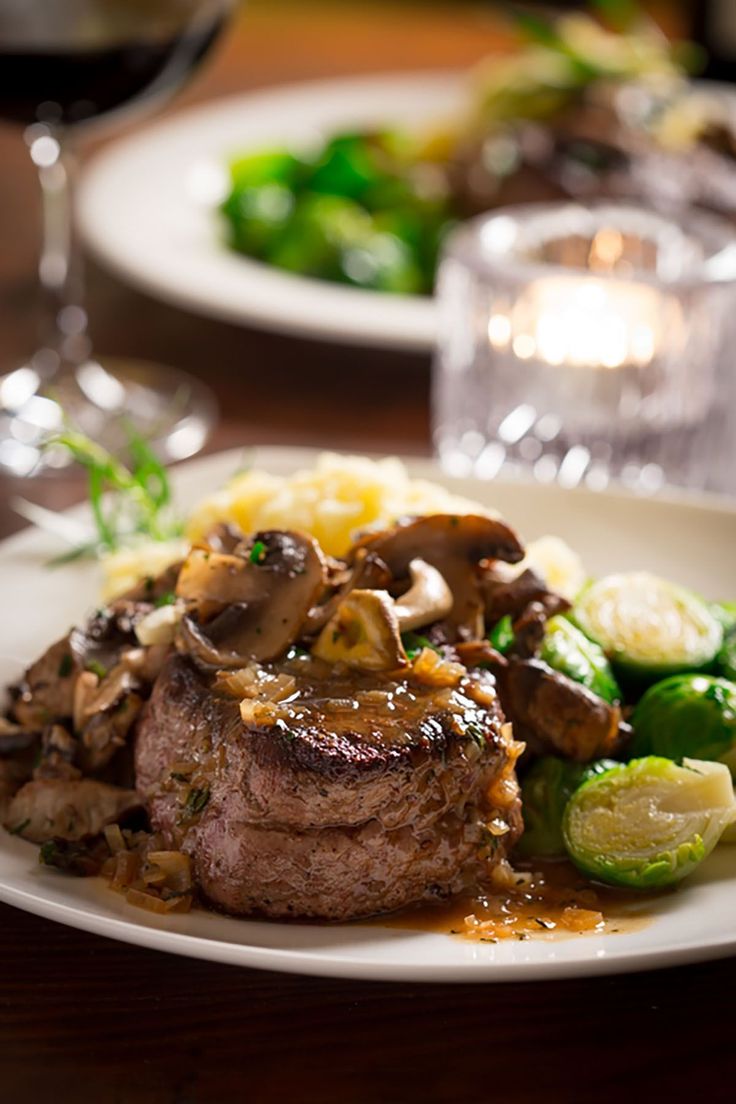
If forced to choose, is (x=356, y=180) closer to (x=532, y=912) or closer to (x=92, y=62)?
(x=92, y=62)

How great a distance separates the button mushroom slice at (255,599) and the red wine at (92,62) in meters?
2.09

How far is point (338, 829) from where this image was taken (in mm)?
2488

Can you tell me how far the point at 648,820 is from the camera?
8.86ft

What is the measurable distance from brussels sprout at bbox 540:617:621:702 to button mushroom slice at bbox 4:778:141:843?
81 cm

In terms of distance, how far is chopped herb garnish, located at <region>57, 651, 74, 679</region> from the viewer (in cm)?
295

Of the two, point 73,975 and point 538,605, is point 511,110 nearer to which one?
point 538,605

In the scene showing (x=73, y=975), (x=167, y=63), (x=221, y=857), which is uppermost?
(x=167, y=63)

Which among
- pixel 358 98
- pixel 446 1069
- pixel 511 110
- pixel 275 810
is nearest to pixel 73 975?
pixel 275 810

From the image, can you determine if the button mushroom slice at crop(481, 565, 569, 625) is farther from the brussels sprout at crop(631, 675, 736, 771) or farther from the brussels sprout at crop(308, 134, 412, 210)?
the brussels sprout at crop(308, 134, 412, 210)

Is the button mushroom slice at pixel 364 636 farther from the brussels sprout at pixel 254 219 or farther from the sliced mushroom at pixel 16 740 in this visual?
the brussels sprout at pixel 254 219

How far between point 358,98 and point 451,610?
547 centimetres

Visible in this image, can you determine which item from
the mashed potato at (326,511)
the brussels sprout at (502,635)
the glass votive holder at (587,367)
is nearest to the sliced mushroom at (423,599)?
the brussels sprout at (502,635)

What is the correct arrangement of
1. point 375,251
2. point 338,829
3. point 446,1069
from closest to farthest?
point 446,1069
point 338,829
point 375,251

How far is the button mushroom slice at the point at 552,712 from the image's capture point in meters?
2.86
